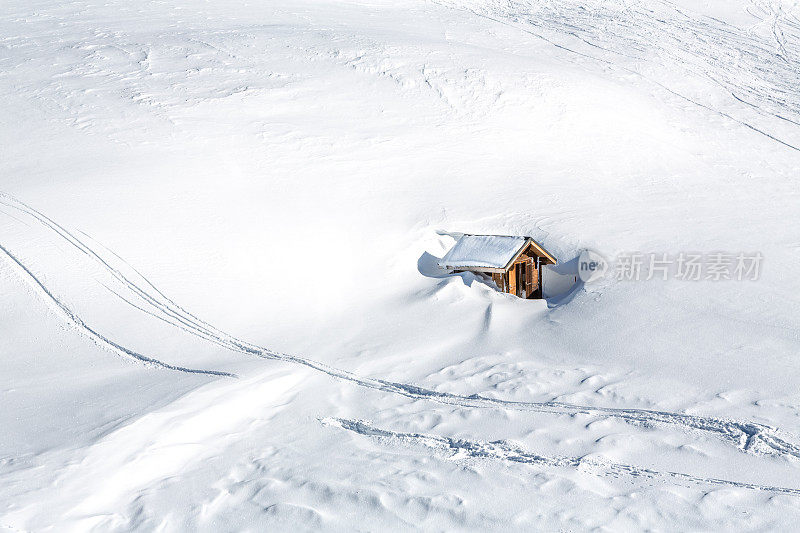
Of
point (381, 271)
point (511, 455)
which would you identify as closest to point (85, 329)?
point (381, 271)

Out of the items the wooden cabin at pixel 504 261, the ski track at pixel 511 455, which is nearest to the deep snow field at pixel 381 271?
the ski track at pixel 511 455

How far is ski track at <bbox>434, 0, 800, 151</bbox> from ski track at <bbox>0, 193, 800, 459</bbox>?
19.9 m

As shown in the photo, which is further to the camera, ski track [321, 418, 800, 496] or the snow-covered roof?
the snow-covered roof

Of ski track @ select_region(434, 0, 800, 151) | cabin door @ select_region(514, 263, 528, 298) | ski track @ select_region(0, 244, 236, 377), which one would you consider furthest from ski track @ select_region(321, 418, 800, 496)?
ski track @ select_region(434, 0, 800, 151)

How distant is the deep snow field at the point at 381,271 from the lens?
27.7 ft

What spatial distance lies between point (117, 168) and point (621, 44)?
22.8 meters

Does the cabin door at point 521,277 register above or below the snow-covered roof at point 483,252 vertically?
below

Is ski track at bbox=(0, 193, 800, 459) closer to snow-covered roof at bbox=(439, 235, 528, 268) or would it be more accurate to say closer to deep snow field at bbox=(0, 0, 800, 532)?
deep snow field at bbox=(0, 0, 800, 532)

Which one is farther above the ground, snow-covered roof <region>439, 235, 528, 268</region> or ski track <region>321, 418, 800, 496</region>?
snow-covered roof <region>439, 235, 528, 268</region>

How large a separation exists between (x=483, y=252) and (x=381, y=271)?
263cm

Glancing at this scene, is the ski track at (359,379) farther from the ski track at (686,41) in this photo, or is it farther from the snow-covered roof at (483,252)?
the ski track at (686,41)

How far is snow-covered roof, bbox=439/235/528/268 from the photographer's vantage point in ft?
52.5

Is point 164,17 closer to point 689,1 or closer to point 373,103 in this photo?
point 373,103

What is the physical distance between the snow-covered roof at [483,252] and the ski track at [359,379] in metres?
4.75
